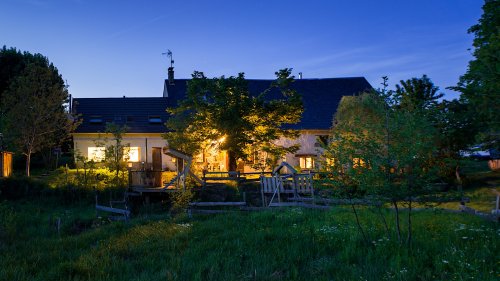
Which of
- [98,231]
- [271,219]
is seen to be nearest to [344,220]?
[271,219]

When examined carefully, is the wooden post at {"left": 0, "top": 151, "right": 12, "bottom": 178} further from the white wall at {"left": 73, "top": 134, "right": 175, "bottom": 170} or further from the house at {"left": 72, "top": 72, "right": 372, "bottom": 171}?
the white wall at {"left": 73, "top": 134, "right": 175, "bottom": 170}

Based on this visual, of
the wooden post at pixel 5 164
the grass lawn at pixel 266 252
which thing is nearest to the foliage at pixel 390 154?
the grass lawn at pixel 266 252

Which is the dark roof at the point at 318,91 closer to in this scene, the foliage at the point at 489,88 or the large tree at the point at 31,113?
the large tree at the point at 31,113

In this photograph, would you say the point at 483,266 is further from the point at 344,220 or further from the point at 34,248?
the point at 34,248

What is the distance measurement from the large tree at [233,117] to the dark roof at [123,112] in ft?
28.9

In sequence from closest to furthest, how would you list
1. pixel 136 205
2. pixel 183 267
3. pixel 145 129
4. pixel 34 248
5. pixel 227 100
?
pixel 183 267 < pixel 34 248 < pixel 136 205 < pixel 227 100 < pixel 145 129

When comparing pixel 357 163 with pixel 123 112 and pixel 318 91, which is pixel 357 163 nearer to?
pixel 318 91

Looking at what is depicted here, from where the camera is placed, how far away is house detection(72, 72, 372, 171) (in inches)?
1226

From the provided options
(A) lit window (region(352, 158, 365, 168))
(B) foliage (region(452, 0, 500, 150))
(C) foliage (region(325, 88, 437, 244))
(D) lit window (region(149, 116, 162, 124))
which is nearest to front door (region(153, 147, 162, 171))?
(D) lit window (region(149, 116, 162, 124))

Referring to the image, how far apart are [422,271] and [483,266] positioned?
0.97m

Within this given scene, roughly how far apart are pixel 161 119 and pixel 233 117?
1285 centimetres

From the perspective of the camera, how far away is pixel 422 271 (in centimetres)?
706

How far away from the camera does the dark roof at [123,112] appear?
32.3 m

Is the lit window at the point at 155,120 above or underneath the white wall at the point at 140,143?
above
